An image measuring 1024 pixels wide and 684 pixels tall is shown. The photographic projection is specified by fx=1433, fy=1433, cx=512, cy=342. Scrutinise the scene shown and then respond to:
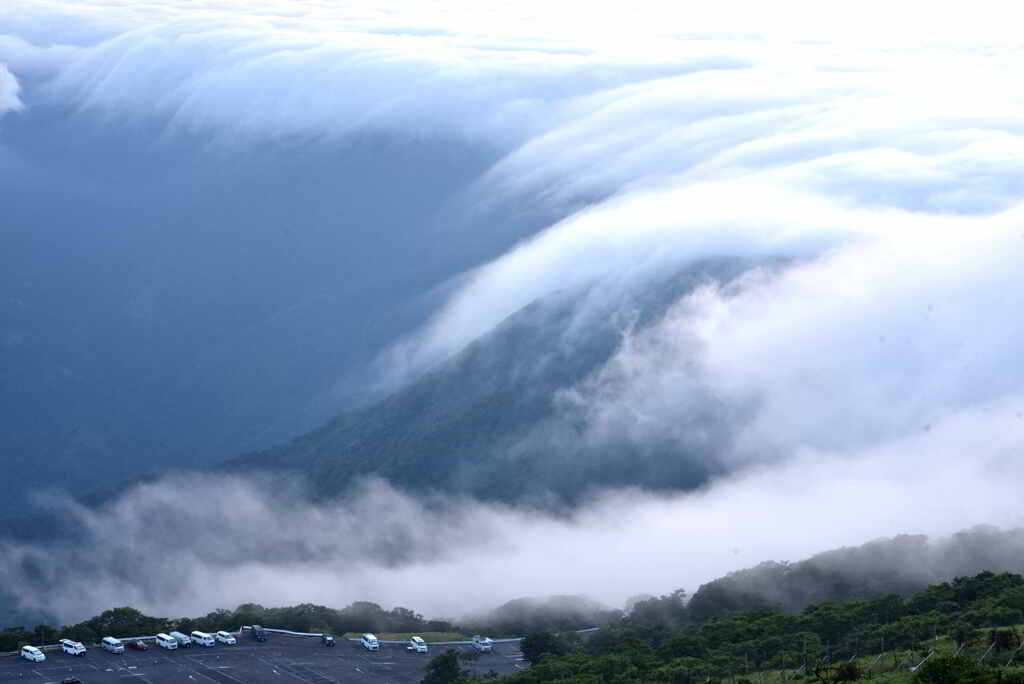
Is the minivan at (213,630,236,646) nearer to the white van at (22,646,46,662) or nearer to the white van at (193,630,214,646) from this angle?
the white van at (193,630,214,646)

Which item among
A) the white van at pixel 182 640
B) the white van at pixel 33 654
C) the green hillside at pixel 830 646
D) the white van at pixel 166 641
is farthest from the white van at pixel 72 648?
the green hillside at pixel 830 646

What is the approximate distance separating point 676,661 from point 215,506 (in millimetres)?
98263

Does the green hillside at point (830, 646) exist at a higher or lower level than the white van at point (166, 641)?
lower

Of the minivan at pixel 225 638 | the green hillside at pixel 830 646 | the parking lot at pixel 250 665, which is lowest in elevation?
the green hillside at pixel 830 646

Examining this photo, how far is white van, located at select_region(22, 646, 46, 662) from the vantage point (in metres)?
69.9

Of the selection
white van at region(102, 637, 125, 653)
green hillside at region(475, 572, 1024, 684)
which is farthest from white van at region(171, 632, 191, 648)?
green hillside at region(475, 572, 1024, 684)

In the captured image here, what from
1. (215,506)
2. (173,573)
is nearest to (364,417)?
(215,506)

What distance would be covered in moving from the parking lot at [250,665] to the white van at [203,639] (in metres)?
0.46

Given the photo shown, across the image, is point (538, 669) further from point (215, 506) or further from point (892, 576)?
point (215, 506)

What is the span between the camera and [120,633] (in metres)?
76.4

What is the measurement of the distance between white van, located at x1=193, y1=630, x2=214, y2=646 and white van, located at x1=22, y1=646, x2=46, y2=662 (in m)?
7.90

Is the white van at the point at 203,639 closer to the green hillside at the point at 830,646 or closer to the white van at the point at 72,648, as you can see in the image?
the white van at the point at 72,648

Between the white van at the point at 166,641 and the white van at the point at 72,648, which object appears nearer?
the white van at the point at 72,648

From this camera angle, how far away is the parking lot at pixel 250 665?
2665 inches
